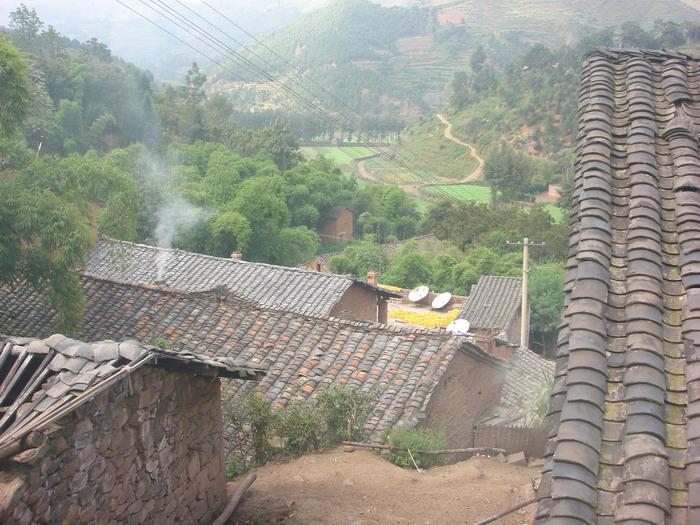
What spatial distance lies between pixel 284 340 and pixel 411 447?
3443mm

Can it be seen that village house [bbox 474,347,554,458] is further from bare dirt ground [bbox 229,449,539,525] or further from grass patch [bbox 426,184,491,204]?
grass patch [bbox 426,184,491,204]

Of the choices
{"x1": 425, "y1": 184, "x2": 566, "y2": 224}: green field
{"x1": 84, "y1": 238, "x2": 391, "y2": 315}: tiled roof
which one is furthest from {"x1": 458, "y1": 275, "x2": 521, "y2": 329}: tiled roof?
{"x1": 425, "y1": 184, "x2": 566, "y2": 224}: green field

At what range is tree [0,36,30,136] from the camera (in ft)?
37.4

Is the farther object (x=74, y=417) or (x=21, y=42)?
(x=21, y=42)

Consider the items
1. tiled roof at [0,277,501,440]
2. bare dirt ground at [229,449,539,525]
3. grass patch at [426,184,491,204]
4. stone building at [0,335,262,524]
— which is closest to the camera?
stone building at [0,335,262,524]

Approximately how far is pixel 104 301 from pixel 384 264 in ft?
95.7

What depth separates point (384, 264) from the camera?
4194 centimetres

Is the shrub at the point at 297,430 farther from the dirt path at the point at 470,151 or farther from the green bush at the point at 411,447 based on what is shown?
the dirt path at the point at 470,151

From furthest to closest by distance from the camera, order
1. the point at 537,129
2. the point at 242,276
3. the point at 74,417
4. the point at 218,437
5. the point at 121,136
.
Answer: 1. the point at 537,129
2. the point at 121,136
3. the point at 242,276
4. the point at 218,437
5. the point at 74,417

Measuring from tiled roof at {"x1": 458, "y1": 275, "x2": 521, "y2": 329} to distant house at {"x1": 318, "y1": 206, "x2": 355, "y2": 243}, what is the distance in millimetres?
21705

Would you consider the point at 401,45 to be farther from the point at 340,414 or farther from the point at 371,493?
the point at 371,493

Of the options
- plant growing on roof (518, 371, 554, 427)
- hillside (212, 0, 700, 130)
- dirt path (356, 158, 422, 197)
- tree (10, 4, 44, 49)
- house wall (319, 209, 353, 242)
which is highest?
hillside (212, 0, 700, 130)

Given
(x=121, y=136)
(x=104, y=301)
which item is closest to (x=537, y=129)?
(x=121, y=136)

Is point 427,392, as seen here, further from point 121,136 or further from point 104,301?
point 121,136
